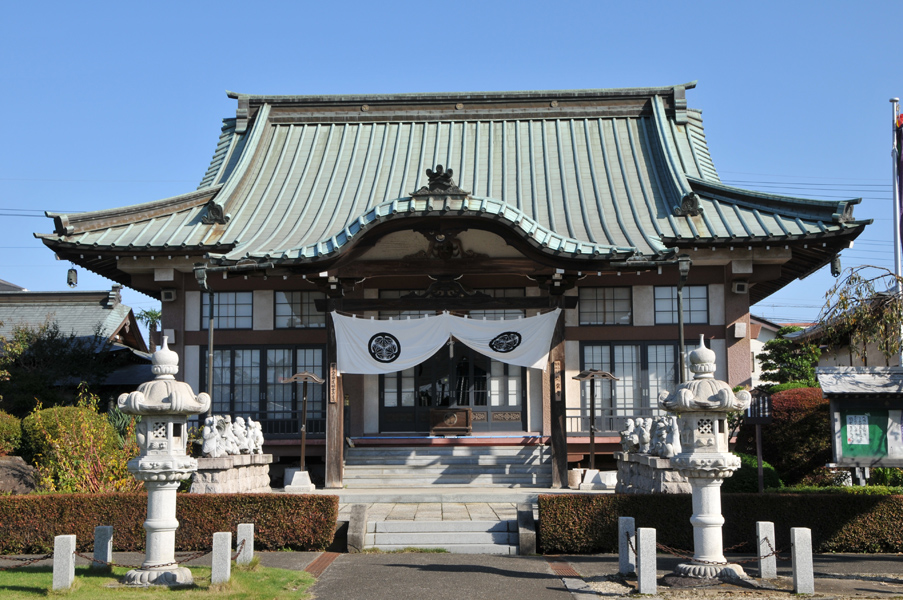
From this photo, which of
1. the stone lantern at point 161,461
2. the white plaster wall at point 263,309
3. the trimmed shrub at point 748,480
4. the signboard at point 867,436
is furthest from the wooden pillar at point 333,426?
the signboard at point 867,436

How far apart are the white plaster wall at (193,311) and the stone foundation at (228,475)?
5044mm

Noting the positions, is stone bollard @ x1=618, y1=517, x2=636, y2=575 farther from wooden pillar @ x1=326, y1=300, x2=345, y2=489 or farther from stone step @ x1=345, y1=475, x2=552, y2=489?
wooden pillar @ x1=326, y1=300, x2=345, y2=489

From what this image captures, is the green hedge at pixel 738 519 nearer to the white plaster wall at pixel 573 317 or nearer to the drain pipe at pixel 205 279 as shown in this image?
the drain pipe at pixel 205 279

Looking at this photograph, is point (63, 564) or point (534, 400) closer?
point (63, 564)

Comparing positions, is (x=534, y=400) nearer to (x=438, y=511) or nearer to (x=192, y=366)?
(x=438, y=511)

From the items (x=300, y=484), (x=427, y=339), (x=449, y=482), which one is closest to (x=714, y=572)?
(x=449, y=482)

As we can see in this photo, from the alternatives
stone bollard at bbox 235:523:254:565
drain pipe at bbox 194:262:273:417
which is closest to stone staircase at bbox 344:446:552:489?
drain pipe at bbox 194:262:273:417

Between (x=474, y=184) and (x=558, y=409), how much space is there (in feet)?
24.9

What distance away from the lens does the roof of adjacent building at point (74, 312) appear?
28.3 m

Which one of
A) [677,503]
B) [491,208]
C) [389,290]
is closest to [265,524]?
[677,503]

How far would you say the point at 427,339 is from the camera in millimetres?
17922

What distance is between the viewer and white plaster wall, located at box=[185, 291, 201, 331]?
69.1ft

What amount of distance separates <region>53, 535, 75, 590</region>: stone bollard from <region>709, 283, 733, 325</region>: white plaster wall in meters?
15.3

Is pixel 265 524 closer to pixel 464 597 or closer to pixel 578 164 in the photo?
pixel 464 597
